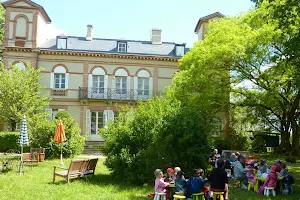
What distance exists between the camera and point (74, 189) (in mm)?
10109

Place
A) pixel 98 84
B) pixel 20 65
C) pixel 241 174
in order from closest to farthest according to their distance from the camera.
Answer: pixel 241 174 < pixel 20 65 < pixel 98 84

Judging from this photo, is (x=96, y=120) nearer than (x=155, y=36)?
Yes

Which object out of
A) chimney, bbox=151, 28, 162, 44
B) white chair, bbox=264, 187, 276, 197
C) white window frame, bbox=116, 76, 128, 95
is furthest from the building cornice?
white chair, bbox=264, 187, 276, 197

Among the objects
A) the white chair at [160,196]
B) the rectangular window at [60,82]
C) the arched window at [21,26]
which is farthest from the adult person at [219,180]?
the arched window at [21,26]

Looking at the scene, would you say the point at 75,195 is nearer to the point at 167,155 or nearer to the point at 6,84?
the point at 167,155

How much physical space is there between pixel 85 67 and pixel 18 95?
6493 millimetres

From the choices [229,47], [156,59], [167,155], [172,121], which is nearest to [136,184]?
[167,155]

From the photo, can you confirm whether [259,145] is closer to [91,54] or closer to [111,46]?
[111,46]

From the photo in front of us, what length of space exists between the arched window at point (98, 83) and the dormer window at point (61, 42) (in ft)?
10.9

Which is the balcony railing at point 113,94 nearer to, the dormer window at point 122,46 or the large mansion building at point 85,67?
the large mansion building at point 85,67

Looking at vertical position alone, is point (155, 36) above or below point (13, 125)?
above

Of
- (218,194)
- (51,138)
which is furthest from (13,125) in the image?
(218,194)

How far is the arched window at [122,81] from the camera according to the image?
28914 mm

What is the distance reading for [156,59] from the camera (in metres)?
29.3
